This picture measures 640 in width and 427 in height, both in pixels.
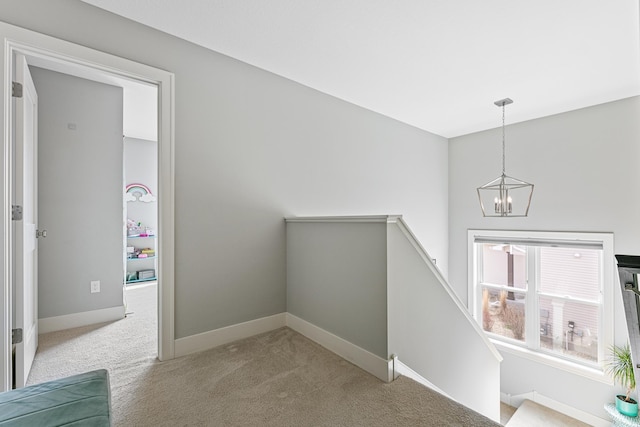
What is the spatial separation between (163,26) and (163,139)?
2.57 ft

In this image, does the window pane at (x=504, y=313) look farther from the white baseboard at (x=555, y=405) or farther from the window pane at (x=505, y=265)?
the white baseboard at (x=555, y=405)

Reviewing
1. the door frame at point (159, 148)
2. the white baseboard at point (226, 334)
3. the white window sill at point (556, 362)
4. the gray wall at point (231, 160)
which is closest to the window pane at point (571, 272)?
the white window sill at point (556, 362)

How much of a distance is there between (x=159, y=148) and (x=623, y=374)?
16.6 feet

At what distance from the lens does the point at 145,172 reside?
5.40 metres

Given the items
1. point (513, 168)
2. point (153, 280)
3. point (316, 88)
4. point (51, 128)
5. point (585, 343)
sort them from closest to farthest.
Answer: point (51, 128) < point (316, 88) < point (585, 343) < point (513, 168) < point (153, 280)

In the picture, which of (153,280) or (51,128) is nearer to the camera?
(51,128)

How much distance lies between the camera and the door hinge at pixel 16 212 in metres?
1.69

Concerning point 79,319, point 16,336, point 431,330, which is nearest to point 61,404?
point 16,336

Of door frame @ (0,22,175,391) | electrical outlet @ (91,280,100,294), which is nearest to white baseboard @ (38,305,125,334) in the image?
electrical outlet @ (91,280,100,294)

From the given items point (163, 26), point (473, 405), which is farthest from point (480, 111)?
point (163, 26)

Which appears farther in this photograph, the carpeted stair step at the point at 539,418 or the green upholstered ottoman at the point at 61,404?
the carpeted stair step at the point at 539,418

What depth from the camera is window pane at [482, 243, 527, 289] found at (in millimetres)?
4285

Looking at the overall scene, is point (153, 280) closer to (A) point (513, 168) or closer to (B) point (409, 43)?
(B) point (409, 43)

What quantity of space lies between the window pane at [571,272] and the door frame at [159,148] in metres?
4.59
